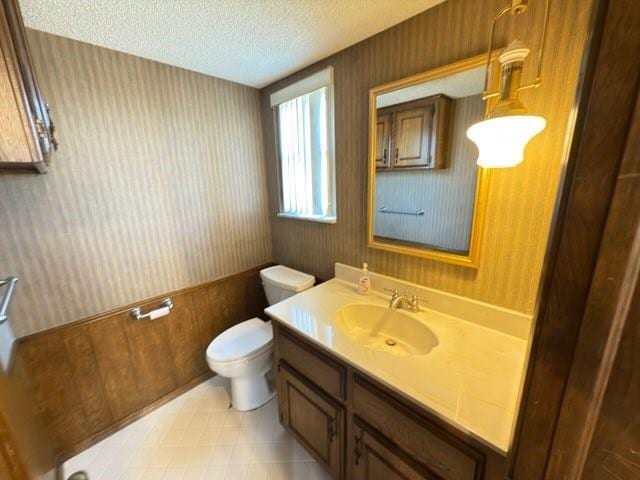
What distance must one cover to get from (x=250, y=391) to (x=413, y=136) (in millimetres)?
1832

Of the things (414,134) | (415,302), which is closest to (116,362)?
(415,302)

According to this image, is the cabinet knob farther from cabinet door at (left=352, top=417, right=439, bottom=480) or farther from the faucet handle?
the faucet handle

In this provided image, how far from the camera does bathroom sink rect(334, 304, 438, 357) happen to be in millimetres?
1205

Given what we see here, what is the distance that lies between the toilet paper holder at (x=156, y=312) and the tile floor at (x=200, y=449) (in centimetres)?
69

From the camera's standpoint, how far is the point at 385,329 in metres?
1.34

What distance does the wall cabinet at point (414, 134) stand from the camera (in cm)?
115

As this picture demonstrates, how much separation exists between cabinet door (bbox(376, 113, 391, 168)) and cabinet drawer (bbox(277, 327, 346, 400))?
0.99 meters

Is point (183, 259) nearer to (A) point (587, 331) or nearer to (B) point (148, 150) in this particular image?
(B) point (148, 150)

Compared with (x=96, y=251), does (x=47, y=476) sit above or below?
below

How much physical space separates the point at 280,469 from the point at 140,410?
102cm

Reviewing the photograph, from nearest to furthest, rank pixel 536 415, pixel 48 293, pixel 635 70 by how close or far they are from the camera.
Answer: pixel 635 70, pixel 536 415, pixel 48 293

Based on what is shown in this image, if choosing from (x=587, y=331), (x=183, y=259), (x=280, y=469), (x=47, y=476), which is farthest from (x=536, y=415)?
(x=47, y=476)

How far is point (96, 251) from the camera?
1.43m

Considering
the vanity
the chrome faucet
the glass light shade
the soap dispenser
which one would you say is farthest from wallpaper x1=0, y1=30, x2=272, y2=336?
the glass light shade
